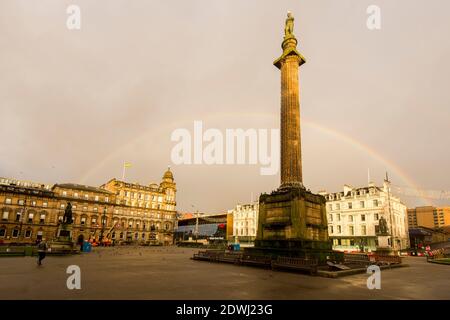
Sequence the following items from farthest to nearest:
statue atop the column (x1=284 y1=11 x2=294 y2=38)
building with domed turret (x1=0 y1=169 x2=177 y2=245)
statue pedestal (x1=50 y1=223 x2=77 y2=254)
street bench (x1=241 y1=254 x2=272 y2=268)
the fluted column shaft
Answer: building with domed turret (x1=0 y1=169 x2=177 y2=245) < statue pedestal (x1=50 y1=223 x2=77 y2=254) < statue atop the column (x1=284 y1=11 x2=294 y2=38) < the fluted column shaft < street bench (x1=241 y1=254 x2=272 y2=268)

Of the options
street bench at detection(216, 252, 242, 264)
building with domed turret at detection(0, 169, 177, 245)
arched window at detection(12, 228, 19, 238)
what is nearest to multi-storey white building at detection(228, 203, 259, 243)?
building with domed turret at detection(0, 169, 177, 245)

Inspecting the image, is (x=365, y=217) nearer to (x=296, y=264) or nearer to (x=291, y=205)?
(x=291, y=205)

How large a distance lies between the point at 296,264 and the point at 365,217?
49.4m

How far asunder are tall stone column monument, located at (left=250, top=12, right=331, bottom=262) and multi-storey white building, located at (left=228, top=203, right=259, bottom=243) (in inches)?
2312

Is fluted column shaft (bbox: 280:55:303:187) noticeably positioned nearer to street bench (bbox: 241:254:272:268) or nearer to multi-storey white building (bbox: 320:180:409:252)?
street bench (bbox: 241:254:272:268)

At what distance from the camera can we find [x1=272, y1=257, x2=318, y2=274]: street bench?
668 inches

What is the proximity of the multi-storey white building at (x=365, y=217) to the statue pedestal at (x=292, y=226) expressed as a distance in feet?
126

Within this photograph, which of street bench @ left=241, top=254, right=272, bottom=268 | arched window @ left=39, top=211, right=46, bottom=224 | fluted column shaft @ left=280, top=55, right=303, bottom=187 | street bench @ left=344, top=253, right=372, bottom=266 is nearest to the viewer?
street bench @ left=241, top=254, right=272, bottom=268

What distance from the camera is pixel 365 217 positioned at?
59.7 meters

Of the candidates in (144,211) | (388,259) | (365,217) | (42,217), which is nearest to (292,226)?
(388,259)
